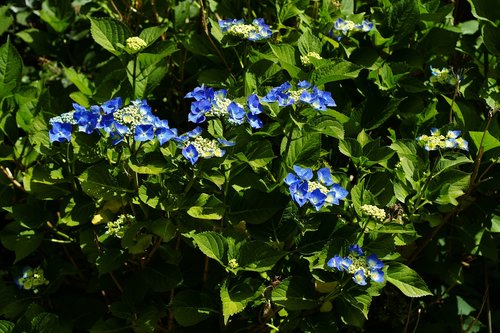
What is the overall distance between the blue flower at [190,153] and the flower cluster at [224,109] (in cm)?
9

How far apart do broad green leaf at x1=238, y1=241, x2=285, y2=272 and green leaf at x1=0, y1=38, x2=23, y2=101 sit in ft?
3.46

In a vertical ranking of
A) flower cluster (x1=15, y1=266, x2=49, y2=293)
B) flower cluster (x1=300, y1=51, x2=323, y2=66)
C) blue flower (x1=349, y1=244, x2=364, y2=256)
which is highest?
flower cluster (x1=300, y1=51, x2=323, y2=66)

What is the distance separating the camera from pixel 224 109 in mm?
1748

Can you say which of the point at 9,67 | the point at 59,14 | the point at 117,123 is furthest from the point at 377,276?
the point at 59,14

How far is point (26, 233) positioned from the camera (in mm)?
2191

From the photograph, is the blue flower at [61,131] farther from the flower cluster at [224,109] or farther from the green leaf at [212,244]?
the green leaf at [212,244]

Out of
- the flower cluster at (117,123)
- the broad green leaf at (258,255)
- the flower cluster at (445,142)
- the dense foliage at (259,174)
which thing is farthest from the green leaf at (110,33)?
the flower cluster at (445,142)

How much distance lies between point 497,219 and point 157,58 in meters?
1.32

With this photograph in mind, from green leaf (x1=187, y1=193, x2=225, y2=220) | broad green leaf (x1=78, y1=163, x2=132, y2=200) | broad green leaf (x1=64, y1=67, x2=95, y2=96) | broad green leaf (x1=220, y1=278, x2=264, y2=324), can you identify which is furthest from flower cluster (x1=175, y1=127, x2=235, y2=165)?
broad green leaf (x1=64, y1=67, x2=95, y2=96)

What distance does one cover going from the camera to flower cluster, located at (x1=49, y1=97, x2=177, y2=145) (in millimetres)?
1708

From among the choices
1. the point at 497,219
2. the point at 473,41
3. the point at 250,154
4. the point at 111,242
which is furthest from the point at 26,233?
the point at 473,41

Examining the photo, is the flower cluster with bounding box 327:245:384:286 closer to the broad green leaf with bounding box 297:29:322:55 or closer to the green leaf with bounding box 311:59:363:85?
the green leaf with bounding box 311:59:363:85

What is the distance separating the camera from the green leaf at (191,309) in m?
1.97

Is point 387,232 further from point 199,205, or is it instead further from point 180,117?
point 180,117
